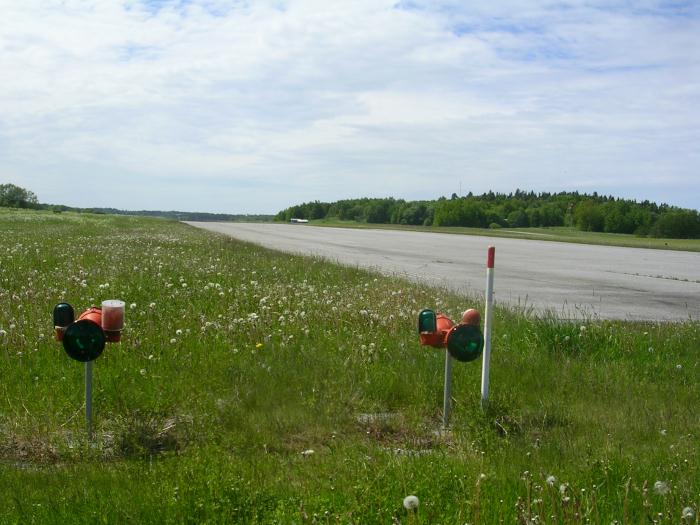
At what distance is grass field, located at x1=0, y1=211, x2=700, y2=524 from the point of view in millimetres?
3590

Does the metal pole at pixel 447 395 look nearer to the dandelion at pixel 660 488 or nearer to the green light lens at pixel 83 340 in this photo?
the dandelion at pixel 660 488

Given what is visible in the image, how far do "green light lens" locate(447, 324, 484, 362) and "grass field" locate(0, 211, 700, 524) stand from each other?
0.49m

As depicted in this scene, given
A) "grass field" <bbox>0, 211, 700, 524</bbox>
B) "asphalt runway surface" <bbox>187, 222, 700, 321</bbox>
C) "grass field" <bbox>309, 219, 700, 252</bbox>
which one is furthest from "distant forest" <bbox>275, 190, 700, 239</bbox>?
"grass field" <bbox>0, 211, 700, 524</bbox>

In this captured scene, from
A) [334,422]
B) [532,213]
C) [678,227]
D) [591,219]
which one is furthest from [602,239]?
[532,213]

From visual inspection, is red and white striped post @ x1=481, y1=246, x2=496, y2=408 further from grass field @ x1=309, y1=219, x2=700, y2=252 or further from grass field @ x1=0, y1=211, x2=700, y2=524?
grass field @ x1=309, y1=219, x2=700, y2=252

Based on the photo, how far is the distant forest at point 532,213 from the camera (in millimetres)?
73875

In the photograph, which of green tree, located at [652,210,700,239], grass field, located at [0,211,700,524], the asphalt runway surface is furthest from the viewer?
green tree, located at [652,210,700,239]

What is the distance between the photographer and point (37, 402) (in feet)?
17.0

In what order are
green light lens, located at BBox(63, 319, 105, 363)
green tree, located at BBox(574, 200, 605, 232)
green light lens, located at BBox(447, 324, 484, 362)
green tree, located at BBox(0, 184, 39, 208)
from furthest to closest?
1. green tree, located at BBox(0, 184, 39, 208)
2. green tree, located at BBox(574, 200, 605, 232)
3. green light lens, located at BBox(447, 324, 484, 362)
4. green light lens, located at BBox(63, 319, 105, 363)

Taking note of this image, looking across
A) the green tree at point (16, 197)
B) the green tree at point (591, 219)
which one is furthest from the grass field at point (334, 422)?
the green tree at point (16, 197)

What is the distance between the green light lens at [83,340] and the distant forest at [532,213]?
72.9 meters

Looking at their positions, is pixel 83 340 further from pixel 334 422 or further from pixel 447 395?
pixel 447 395

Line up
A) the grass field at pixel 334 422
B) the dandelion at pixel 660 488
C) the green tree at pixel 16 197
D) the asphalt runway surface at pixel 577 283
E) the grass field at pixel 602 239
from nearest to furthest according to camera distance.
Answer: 1. the dandelion at pixel 660 488
2. the grass field at pixel 334 422
3. the asphalt runway surface at pixel 577 283
4. the grass field at pixel 602 239
5. the green tree at pixel 16 197

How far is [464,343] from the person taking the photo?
499 cm
